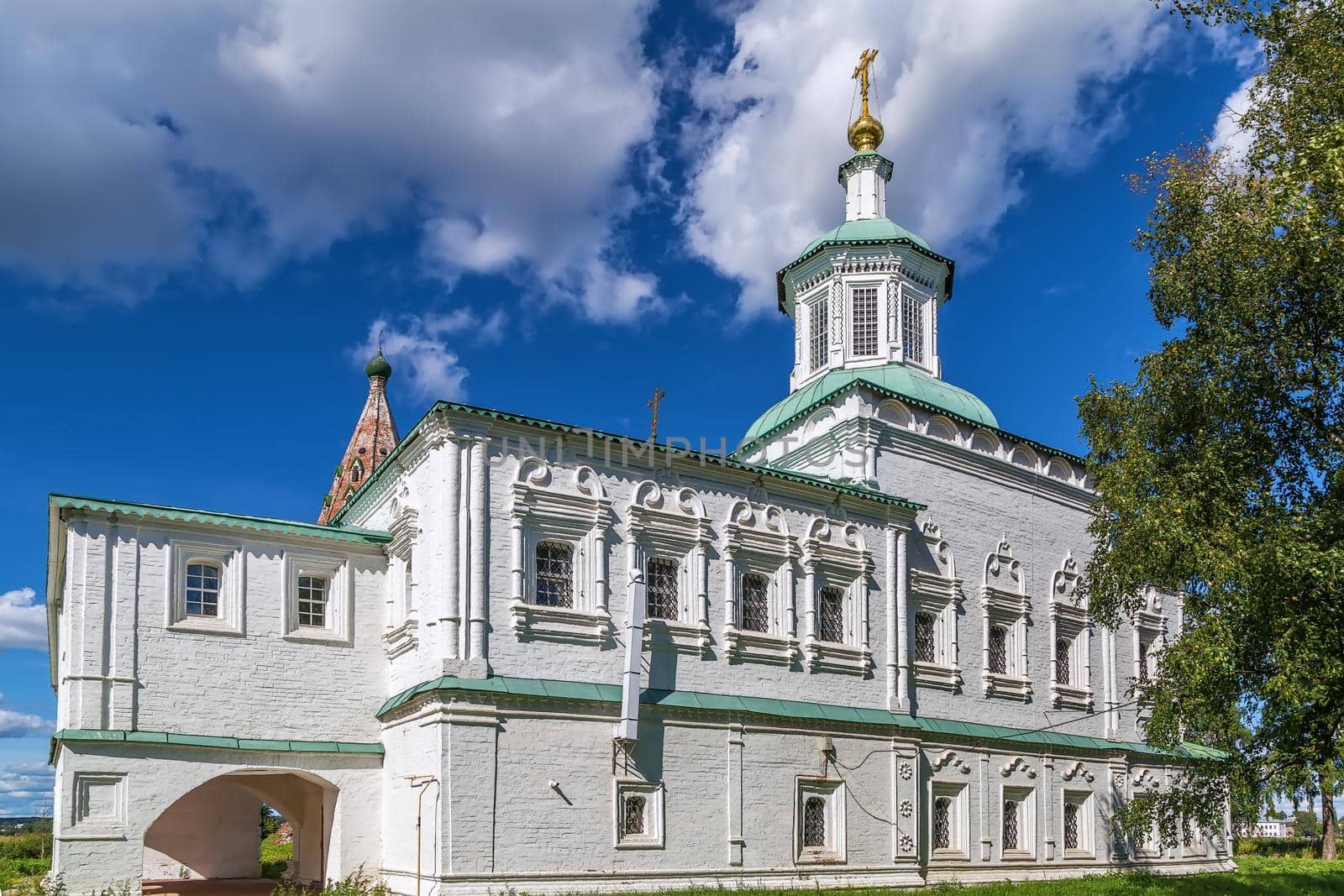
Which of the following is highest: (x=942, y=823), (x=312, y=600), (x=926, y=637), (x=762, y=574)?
(x=762, y=574)

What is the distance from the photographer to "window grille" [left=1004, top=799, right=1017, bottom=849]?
23.2 meters

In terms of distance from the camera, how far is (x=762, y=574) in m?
20.5

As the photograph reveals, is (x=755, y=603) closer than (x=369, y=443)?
Yes

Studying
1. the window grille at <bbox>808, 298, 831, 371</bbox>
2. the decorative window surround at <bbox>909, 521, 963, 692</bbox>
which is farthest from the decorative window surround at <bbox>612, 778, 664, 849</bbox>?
the window grille at <bbox>808, 298, 831, 371</bbox>

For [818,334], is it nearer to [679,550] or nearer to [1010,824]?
[679,550]

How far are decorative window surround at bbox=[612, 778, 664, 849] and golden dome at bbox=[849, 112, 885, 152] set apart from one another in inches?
679

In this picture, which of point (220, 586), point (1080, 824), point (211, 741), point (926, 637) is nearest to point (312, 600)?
point (220, 586)

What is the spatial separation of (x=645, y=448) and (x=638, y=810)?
569 centimetres

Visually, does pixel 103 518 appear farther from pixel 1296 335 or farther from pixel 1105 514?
pixel 1296 335

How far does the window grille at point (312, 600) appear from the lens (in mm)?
18828

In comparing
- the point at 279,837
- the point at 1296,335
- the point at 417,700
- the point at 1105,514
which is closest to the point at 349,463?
the point at 279,837

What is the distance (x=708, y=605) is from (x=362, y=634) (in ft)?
18.7

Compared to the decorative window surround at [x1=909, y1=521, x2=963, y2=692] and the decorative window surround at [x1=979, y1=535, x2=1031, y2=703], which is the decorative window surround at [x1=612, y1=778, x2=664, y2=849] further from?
the decorative window surround at [x1=979, y1=535, x2=1031, y2=703]

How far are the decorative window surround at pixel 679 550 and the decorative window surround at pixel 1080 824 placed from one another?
1005cm
